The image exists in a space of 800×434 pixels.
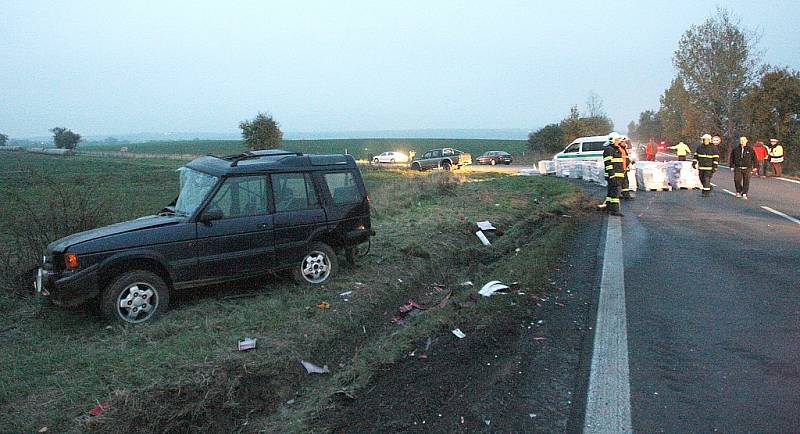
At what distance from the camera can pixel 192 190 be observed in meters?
6.99

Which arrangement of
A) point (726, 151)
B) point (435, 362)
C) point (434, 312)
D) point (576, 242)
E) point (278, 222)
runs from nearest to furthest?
point (435, 362) → point (434, 312) → point (278, 222) → point (576, 242) → point (726, 151)

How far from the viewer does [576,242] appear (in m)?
10.1

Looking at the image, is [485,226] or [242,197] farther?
[485,226]

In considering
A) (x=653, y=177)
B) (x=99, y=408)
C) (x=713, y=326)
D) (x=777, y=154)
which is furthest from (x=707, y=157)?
(x=99, y=408)

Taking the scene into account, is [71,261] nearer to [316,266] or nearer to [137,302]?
[137,302]

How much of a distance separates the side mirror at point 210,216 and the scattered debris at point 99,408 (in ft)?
8.43

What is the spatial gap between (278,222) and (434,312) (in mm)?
2196

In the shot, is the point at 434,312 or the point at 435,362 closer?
the point at 435,362

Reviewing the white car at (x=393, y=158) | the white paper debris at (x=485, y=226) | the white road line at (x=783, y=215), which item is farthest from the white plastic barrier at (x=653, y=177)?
the white car at (x=393, y=158)

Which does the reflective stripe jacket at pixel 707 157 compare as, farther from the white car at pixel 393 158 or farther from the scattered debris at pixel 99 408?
the white car at pixel 393 158

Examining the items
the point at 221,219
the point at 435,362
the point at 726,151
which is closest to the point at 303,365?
the point at 435,362

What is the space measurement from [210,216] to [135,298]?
1.14 m

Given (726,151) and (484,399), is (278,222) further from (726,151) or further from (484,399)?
(726,151)

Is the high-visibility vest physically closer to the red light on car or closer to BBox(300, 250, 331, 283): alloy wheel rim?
BBox(300, 250, 331, 283): alloy wheel rim
